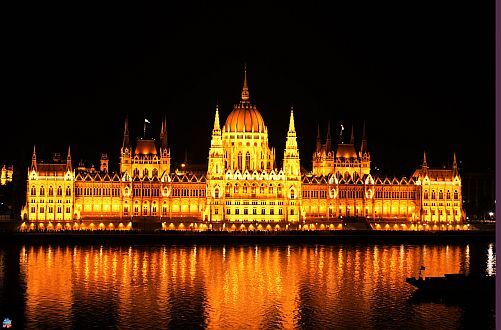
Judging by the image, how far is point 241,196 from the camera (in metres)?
125

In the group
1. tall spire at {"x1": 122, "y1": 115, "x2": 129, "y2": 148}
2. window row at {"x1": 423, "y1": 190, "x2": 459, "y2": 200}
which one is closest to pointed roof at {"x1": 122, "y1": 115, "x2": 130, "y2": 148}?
tall spire at {"x1": 122, "y1": 115, "x2": 129, "y2": 148}

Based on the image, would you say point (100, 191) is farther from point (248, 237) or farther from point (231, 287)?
point (231, 287)

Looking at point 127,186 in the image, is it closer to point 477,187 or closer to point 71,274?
point 71,274

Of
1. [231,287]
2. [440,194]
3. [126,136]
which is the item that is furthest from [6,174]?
[231,287]

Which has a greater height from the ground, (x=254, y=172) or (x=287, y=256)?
(x=254, y=172)

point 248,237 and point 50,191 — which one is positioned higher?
point 50,191

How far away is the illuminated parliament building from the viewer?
405 feet

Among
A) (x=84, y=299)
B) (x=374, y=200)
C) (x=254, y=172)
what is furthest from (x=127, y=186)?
(x=84, y=299)

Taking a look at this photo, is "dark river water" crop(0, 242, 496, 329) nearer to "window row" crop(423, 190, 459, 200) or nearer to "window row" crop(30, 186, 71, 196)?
"window row" crop(30, 186, 71, 196)

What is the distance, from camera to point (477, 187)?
15812 cm

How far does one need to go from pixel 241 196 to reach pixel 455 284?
53.9 m

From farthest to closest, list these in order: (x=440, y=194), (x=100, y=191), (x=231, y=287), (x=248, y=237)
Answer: (x=440, y=194) < (x=100, y=191) < (x=248, y=237) < (x=231, y=287)

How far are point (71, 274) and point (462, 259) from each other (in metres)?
38.2

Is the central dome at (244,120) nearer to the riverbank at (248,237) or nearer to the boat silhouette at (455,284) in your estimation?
the riverbank at (248,237)
